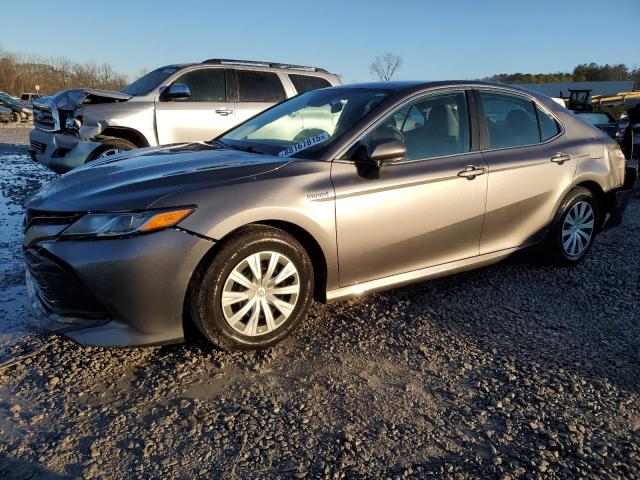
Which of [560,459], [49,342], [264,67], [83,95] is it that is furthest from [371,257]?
[264,67]

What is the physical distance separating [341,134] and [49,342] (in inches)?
86.3

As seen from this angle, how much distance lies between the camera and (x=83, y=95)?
6785 millimetres

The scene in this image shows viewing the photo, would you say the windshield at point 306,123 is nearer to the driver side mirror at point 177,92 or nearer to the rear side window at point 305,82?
the driver side mirror at point 177,92

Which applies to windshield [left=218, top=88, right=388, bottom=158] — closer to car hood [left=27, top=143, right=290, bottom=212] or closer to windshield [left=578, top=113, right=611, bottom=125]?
car hood [left=27, top=143, right=290, bottom=212]

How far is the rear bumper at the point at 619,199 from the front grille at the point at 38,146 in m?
6.98

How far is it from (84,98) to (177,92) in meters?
1.20

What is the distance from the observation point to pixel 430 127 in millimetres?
3730

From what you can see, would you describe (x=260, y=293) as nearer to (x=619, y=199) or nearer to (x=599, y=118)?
(x=619, y=199)

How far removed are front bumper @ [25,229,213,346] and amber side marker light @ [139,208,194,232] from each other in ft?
0.14

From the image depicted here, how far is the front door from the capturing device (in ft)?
10.6

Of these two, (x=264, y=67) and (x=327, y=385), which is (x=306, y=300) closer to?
(x=327, y=385)

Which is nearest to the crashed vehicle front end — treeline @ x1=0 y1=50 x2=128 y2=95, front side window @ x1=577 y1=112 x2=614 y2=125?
front side window @ x1=577 y1=112 x2=614 y2=125

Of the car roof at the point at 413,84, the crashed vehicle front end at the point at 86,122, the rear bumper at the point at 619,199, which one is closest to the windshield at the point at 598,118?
the rear bumper at the point at 619,199

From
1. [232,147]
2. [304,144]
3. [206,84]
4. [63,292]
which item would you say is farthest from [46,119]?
[63,292]
